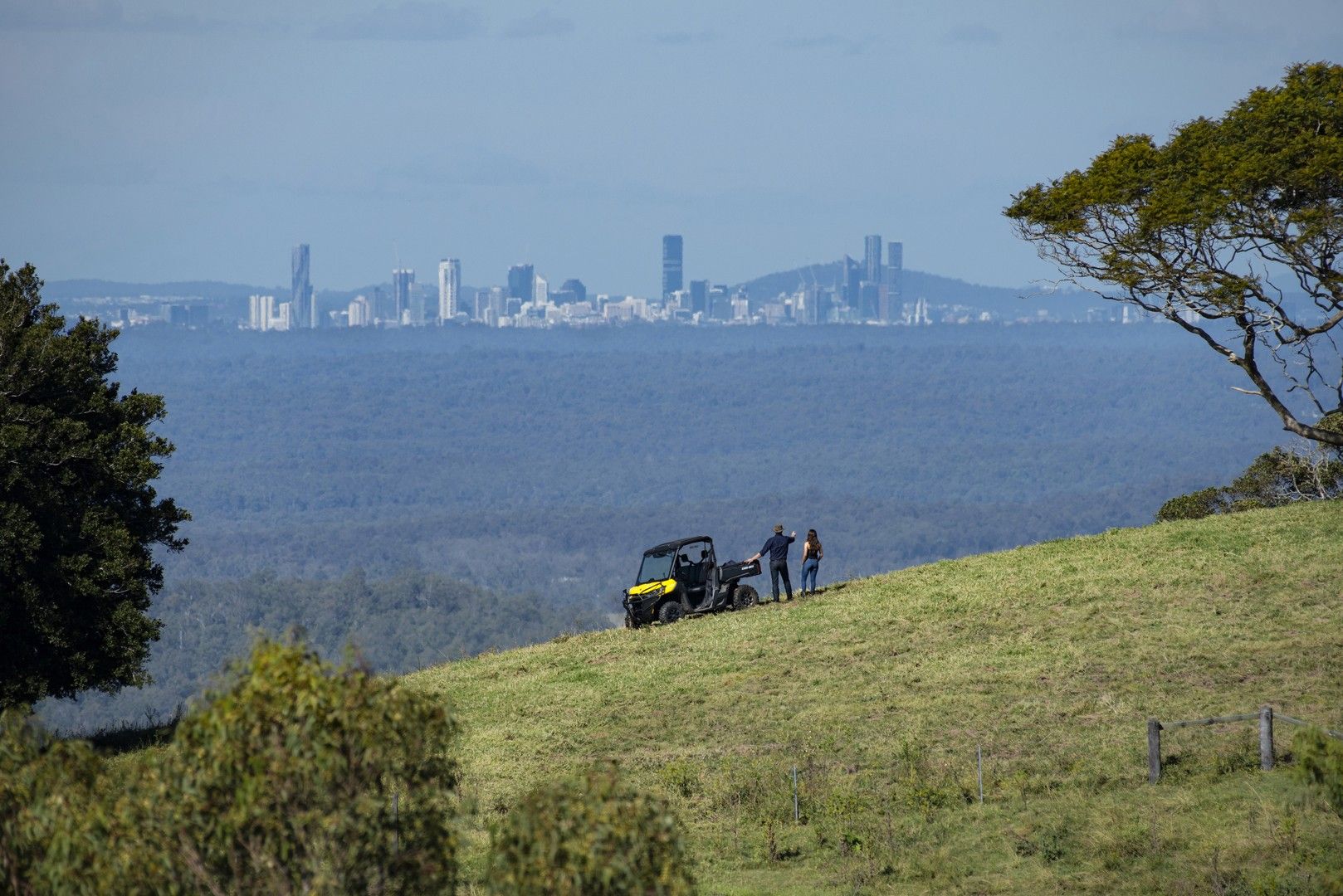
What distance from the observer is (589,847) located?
10188 millimetres

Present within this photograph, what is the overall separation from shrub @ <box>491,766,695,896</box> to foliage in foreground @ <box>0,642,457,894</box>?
2.86 ft

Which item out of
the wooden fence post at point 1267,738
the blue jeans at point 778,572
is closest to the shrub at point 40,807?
the wooden fence post at point 1267,738

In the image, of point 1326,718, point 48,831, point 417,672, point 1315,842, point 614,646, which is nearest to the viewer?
point 48,831

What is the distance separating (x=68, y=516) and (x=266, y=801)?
883 inches

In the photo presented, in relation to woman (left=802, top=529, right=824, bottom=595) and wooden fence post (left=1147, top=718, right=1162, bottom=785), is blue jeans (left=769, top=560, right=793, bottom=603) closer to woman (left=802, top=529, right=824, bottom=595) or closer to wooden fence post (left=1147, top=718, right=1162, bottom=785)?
woman (left=802, top=529, right=824, bottom=595)

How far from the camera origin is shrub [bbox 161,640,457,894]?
10.4 m

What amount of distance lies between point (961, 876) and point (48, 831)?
10.5 meters

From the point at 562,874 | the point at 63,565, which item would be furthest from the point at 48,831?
the point at 63,565

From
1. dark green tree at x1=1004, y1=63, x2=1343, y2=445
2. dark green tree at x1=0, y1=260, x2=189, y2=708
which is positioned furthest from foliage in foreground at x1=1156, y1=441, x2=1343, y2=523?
dark green tree at x1=0, y1=260, x2=189, y2=708

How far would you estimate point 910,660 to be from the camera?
29.2 metres

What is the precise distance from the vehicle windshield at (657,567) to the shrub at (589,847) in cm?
2470

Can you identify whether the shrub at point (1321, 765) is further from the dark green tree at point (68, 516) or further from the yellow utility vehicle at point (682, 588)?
the dark green tree at point (68, 516)

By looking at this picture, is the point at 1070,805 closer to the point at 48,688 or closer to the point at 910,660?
the point at 910,660

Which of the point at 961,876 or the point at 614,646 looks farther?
the point at 614,646
